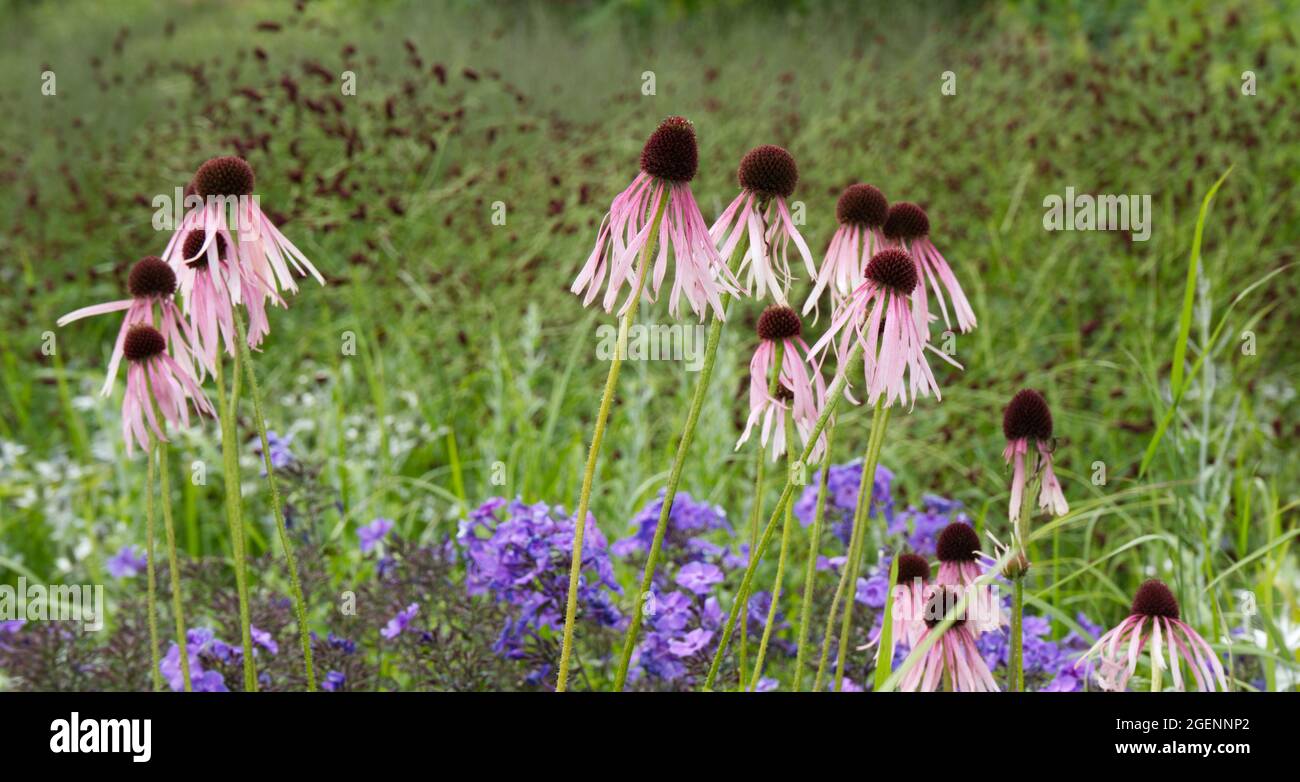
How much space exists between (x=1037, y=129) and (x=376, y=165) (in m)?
3.06

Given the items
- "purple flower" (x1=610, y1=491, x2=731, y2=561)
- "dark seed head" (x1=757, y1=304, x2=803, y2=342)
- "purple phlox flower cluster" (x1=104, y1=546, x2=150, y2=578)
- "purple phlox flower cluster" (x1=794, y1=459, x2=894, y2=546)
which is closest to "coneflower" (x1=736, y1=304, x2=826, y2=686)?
"dark seed head" (x1=757, y1=304, x2=803, y2=342)

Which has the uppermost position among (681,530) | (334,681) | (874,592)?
(681,530)

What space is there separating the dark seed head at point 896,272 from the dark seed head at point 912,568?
365mm

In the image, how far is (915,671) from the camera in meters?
1.50

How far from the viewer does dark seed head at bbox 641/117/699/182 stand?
1.34 m

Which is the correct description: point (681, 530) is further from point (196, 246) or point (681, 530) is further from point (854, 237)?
point (196, 246)

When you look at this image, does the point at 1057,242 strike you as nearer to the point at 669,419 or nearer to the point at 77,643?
the point at 669,419

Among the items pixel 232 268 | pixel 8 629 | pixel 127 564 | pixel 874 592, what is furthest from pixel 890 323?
pixel 127 564

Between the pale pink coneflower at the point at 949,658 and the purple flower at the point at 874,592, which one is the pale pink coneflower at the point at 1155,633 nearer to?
the pale pink coneflower at the point at 949,658

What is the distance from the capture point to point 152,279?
151 centimetres

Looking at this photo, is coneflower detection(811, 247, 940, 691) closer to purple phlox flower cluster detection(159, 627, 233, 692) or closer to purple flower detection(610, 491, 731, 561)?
purple flower detection(610, 491, 731, 561)

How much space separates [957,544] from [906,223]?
0.42 m

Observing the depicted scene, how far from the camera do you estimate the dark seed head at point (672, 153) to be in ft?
4.38
